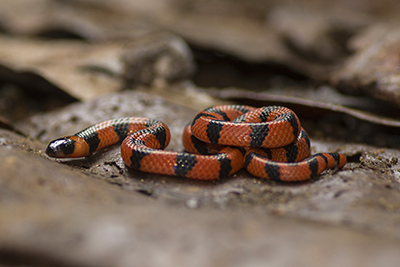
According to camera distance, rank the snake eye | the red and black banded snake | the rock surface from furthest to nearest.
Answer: the snake eye, the red and black banded snake, the rock surface

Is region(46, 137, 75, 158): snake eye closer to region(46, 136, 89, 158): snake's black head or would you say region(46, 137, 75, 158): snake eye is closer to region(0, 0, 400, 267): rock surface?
region(46, 136, 89, 158): snake's black head

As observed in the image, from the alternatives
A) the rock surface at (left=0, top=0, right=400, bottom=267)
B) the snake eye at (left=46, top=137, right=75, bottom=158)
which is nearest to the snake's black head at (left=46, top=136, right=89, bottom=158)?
the snake eye at (left=46, top=137, right=75, bottom=158)

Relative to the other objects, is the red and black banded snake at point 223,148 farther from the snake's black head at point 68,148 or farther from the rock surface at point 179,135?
the rock surface at point 179,135

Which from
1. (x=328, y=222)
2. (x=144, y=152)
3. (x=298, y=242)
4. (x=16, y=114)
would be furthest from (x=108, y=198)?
(x=16, y=114)

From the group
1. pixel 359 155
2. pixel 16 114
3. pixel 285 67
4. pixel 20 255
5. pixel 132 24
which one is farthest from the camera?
pixel 132 24

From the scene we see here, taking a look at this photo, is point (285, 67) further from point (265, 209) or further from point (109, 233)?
point (109, 233)

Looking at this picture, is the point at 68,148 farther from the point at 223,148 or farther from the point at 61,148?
the point at 223,148

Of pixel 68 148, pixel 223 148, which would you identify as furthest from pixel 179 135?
pixel 68 148
